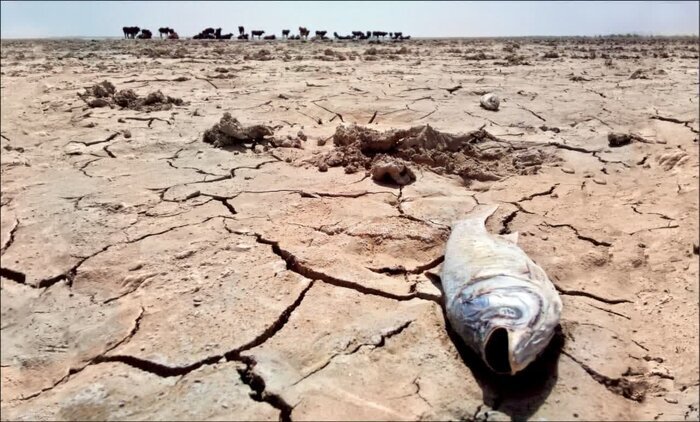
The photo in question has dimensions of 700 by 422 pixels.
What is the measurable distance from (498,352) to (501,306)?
0.18 m

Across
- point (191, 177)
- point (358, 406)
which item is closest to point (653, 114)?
point (191, 177)

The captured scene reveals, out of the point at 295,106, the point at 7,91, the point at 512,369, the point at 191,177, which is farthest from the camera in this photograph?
the point at 7,91

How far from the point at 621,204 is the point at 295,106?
3574 mm

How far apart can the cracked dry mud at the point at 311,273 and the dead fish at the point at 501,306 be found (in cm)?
10

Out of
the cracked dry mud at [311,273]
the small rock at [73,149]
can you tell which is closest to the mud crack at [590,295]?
the cracked dry mud at [311,273]

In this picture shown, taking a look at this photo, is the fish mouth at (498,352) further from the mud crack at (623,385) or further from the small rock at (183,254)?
the small rock at (183,254)

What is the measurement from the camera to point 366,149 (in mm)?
4000

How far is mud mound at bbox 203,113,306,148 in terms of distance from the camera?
428 centimetres

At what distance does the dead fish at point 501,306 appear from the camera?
1.68 meters

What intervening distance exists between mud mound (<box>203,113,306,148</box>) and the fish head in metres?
2.78

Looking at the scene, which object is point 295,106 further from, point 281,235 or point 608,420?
point 608,420

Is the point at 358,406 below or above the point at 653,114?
below

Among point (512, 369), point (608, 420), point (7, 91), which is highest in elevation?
point (7, 91)

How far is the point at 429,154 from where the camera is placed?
12.6 ft
